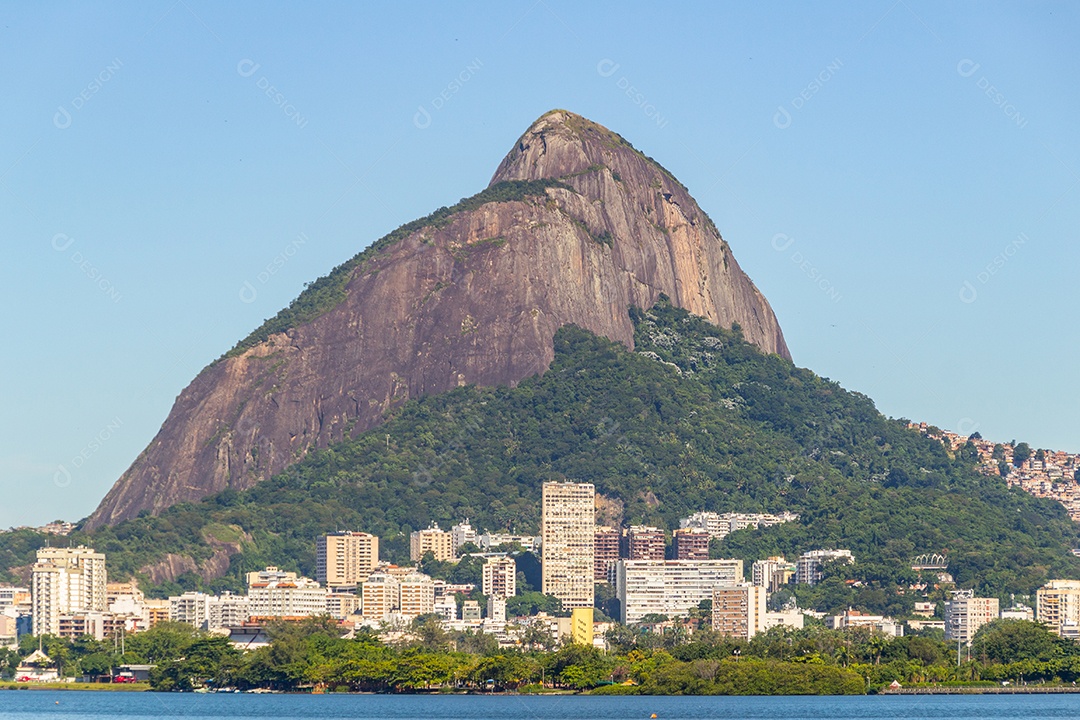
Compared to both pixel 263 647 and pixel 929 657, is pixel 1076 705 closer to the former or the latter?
pixel 929 657

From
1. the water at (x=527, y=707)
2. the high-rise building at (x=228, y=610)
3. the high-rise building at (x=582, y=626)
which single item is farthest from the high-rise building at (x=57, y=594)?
the water at (x=527, y=707)

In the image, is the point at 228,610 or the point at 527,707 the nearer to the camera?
the point at 527,707

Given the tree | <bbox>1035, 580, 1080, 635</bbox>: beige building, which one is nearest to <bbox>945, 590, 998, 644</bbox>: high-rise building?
<bbox>1035, 580, 1080, 635</bbox>: beige building

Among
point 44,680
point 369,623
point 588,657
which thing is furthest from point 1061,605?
point 44,680

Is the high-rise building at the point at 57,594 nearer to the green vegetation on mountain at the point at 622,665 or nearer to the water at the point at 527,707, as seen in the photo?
the green vegetation on mountain at the point at 622,665

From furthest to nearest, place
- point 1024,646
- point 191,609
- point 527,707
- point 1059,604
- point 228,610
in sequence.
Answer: point 228,610, point 191,609, point 1059,604, point 1024,646, point 527,707

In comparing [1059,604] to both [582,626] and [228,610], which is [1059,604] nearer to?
[582,626]

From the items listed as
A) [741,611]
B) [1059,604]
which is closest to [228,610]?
[741,611]
